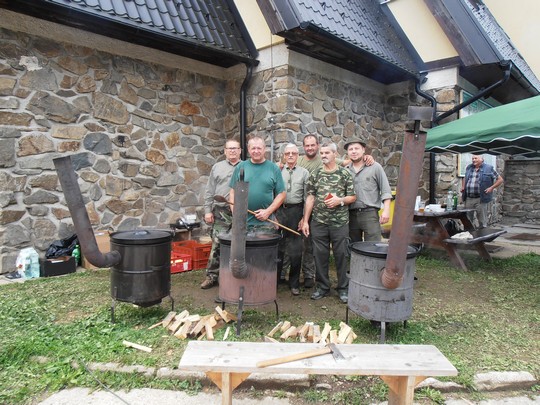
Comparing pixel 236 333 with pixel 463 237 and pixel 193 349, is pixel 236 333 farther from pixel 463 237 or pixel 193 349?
pixel 463 237

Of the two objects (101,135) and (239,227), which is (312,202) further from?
(101,135)

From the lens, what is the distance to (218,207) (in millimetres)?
4656

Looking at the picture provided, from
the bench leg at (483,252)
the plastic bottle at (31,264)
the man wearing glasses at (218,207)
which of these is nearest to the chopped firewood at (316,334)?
the man wearing glasses at (218,207)

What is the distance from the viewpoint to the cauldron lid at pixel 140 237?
3.34 meters

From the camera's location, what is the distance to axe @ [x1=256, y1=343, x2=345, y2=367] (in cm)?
212

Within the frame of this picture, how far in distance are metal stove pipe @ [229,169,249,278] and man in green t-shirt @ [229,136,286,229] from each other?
893 millimetres

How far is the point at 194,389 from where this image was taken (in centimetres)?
258

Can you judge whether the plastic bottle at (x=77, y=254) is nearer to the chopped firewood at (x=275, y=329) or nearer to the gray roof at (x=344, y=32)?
the chopped firewood at (x=275, y=329)

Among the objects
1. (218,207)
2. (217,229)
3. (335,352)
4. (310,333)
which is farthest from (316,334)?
(218,207)

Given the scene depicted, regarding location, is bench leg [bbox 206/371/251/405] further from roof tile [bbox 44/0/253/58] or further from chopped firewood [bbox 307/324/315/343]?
roof tile [bbox 44/0/253/58]

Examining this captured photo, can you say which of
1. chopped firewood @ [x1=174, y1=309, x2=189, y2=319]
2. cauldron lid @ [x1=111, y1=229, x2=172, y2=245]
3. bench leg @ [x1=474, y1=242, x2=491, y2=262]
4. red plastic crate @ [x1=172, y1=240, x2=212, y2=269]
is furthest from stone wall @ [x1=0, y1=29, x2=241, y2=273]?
bench leg @ [x1=474, y1=242, x2=491, y2=262]

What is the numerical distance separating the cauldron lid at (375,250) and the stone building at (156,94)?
113 inches

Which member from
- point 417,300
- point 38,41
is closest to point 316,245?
point 417,300

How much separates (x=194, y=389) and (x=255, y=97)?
4.73 m
